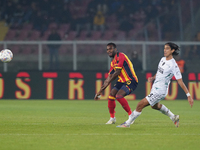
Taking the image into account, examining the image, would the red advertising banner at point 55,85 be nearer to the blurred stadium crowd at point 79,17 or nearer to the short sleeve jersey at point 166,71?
the blurred stadium crowd at point 79,17

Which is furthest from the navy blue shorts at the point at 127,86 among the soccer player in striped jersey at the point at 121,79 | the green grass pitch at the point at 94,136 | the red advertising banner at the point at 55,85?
the red advertising banner at the point at 55,85

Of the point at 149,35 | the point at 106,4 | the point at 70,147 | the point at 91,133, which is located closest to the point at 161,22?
the point at 149,35

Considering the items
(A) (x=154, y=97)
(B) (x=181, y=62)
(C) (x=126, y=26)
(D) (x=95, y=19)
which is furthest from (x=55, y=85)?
(A) (x=154, y=97)

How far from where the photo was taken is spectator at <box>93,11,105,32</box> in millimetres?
25355

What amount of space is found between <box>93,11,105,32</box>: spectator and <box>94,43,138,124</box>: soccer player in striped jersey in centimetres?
1539

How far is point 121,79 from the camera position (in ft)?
32.8

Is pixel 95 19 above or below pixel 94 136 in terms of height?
above

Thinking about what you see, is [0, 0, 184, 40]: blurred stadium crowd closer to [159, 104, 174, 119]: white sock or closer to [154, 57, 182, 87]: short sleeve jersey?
[159, 104, 174, 119]: white sock

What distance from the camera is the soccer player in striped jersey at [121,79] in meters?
9.66

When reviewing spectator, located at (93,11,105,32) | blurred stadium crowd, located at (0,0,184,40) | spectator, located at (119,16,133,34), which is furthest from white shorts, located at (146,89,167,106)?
spectator, located at (119,16,133,34)

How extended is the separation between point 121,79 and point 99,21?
16540 mm

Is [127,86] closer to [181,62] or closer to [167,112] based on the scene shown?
[167,112]

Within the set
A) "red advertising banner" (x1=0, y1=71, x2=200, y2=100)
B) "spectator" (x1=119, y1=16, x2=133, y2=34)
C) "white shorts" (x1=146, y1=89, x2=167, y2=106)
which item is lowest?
"red advertising banner" (x1=0, y1=71, x2=200, y2=100)

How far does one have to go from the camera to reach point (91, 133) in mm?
7969
